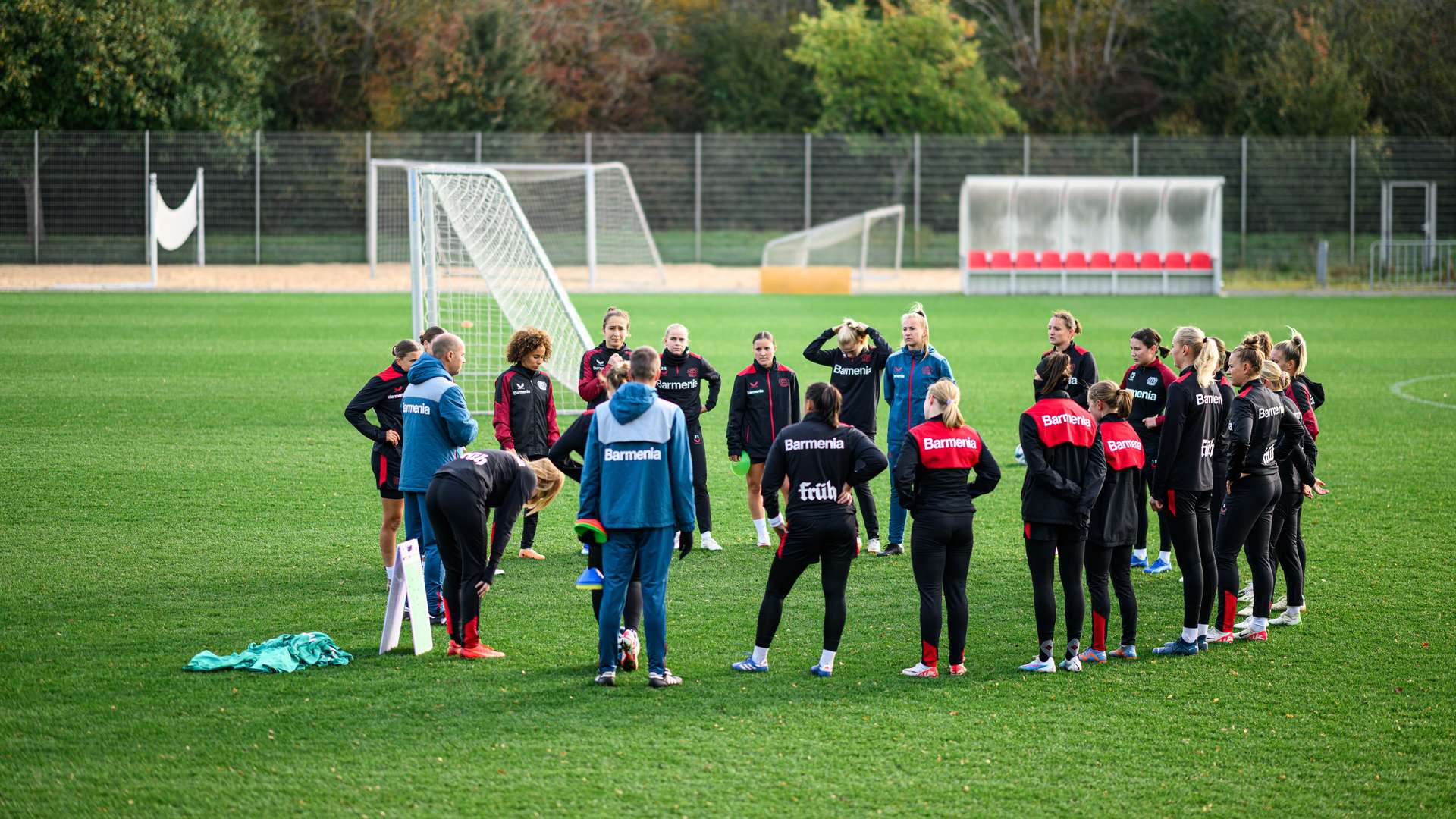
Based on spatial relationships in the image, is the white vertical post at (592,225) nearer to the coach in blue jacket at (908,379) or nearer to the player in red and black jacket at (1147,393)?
the coach in blue jacket at (908,379)

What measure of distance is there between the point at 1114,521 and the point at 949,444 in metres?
1.11

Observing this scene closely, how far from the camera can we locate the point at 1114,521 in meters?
7.33

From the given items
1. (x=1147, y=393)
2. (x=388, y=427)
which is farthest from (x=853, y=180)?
(x=388, y=427)

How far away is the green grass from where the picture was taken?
18.8 ft

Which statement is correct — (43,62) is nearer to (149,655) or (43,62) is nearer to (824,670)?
(149,655)

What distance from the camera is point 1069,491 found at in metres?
7.07

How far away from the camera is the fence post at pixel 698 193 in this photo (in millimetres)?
36625

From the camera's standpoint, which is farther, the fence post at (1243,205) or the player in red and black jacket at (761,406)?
the fence post at (1243,205)

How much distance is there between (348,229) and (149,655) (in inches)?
1170

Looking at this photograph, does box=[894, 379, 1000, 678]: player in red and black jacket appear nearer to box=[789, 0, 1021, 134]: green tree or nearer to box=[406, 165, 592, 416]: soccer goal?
box=[406, 165, 592, 416]: soccer goal

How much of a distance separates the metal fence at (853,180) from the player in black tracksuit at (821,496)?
29918mm

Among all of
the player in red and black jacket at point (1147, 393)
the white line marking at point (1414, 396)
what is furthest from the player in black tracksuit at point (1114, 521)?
the white line marking at point (1414, 396)

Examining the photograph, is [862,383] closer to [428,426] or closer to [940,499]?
[940,499]

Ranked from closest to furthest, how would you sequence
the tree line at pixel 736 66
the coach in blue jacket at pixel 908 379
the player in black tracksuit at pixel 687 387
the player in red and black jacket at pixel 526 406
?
the player in red and black jacket at pixel 526 406 → the coach in blue jacket at pixel 908 379 → the player in black tracksuit at pixel 687 387 → the tree line at pixel 736 66
